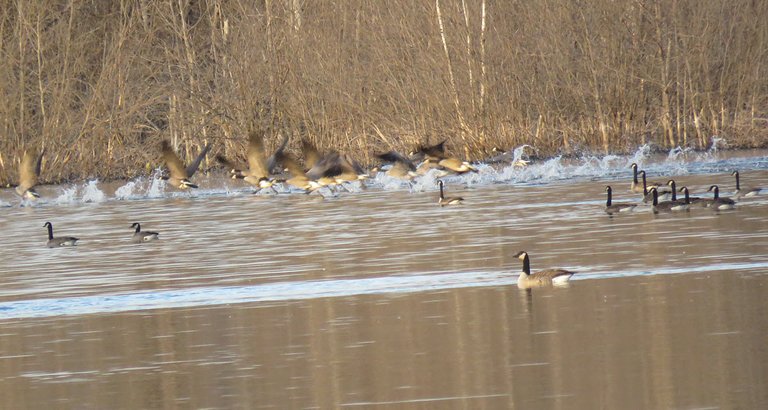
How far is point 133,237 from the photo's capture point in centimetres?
1967

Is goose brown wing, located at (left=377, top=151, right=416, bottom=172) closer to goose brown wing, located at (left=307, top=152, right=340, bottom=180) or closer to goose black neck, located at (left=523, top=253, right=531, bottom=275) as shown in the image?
goose brown wing, located at (left=307, top=152, right=340, bottom=180)

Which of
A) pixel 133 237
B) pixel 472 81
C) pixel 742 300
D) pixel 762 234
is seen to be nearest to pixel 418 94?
pixel 472 81

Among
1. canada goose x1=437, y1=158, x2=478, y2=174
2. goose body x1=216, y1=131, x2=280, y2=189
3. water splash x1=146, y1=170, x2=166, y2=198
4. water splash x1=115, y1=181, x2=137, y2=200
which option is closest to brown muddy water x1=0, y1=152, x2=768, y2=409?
canada goose x1=437, y1=158, x2=478, y2=174

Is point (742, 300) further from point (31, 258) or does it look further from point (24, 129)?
point (24, 129)

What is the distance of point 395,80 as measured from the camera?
33.0 metres

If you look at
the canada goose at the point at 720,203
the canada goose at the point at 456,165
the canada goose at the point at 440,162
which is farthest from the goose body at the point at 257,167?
the canada goose at the point at 720,203

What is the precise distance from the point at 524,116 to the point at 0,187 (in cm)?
1296

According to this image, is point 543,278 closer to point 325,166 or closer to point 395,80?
point 325,166

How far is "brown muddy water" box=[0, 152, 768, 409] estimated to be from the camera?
8344 mm

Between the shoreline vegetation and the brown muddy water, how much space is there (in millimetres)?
11231

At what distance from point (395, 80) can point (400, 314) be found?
72.7ft

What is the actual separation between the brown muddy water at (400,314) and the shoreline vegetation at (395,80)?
1123 centimetres

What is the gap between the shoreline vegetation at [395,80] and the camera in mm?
32594

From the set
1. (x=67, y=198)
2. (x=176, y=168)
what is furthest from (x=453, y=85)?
(x=67, y=198)
